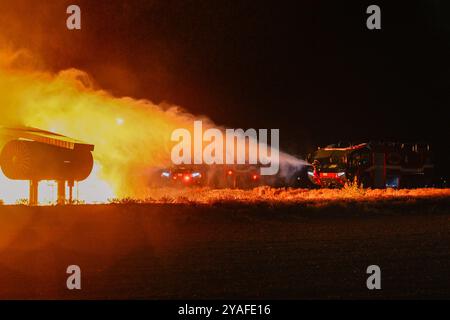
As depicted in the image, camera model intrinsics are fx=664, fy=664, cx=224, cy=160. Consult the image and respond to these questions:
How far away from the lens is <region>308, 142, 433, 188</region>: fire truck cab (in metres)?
30.7

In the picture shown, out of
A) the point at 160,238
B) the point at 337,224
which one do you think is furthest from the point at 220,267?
the point at 337,224

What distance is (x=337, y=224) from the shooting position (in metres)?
18.5

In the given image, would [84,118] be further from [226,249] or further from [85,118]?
[226,249]

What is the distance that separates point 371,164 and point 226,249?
59.4 feet

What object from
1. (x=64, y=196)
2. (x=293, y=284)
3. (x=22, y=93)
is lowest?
(x=293, y=284)

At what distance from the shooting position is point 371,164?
102 ft

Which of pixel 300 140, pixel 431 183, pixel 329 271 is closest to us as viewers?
pixel 329 271

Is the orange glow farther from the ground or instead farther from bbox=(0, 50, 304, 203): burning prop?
the ground

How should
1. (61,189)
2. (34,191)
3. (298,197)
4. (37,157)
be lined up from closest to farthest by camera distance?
(37,157)
(34,191)
(61,189)
(298,197)

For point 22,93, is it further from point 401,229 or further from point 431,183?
point 431,183

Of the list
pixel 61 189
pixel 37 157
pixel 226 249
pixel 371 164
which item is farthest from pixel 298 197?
pixel 226 249

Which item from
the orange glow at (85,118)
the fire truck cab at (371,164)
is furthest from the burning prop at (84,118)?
the fire truck cab at (371,164)

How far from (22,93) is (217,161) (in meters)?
13.8

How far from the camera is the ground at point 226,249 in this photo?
1117 cm
